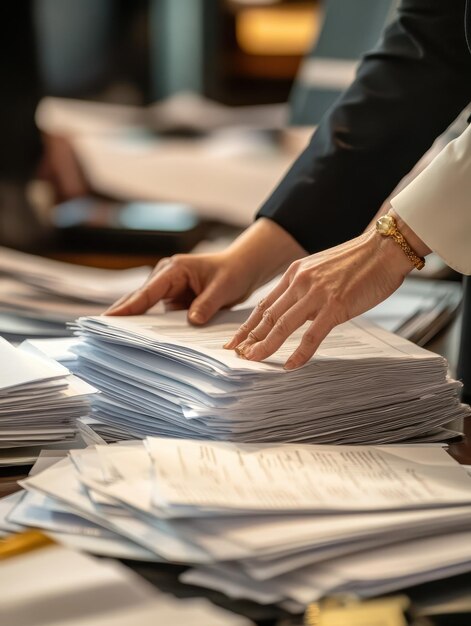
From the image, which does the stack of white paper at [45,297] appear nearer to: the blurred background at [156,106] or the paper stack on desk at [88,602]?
the paper stack on desk at [88,602]

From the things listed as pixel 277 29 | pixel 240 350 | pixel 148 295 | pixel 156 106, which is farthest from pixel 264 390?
Result: pixel 277 29

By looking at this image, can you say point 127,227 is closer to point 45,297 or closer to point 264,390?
point 45,297

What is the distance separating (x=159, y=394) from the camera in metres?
0.98

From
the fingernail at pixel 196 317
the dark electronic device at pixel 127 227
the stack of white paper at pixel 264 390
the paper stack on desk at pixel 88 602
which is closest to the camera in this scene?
the paper stack on desk at pixel 88 602

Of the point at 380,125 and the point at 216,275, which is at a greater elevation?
the point at 380,125

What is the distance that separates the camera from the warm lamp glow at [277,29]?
462cm

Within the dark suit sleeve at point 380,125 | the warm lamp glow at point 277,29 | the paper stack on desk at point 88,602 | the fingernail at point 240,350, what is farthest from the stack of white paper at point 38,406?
the warm lamp glow at point 277,29

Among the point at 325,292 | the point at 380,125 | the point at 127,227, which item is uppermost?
the point at 380,125

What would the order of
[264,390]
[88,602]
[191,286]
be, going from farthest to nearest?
[191,286] → [264,390] → [88,602]

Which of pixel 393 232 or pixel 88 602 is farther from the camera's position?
pixel 393 232

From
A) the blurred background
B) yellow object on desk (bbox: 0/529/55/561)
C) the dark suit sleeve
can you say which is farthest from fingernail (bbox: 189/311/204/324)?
the blurred background

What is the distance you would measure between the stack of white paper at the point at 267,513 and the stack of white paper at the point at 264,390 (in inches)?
2.6

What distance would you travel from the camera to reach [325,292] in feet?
3.36

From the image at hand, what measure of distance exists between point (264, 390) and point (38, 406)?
0.22m
